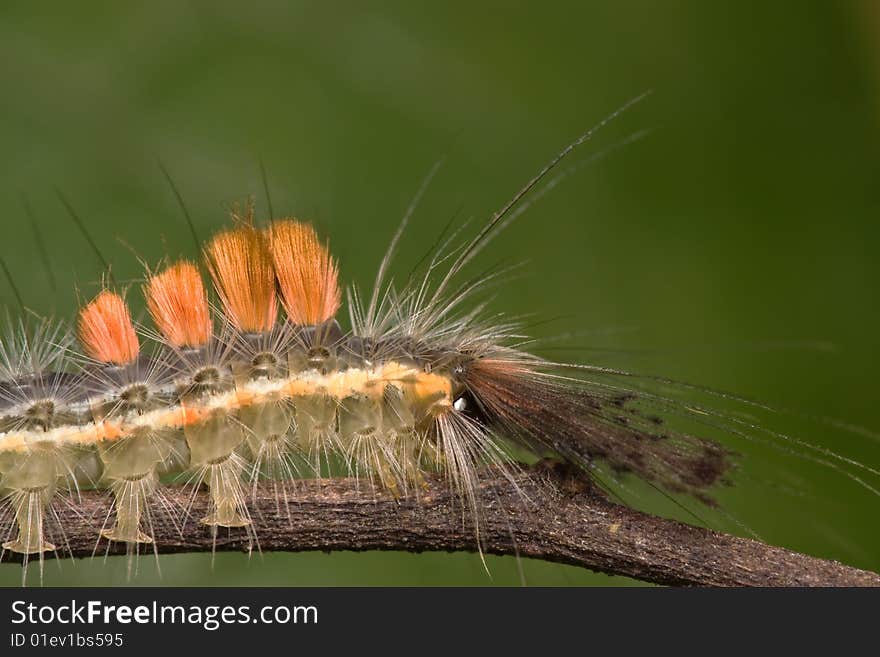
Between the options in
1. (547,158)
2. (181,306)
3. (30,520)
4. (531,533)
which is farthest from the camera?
(547,158)

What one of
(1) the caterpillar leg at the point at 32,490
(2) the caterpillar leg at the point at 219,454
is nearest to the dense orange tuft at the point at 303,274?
(2) the caterpillar leg at the point at 219,454

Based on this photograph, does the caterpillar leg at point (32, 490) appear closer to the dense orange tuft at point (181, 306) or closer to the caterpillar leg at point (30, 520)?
the caterpillar leg at point (30, 520)

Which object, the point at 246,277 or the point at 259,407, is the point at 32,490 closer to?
the point at 259,407

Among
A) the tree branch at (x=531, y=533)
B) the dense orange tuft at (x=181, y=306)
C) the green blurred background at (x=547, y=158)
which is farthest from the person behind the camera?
the green blurred background at (x=547, y=158)

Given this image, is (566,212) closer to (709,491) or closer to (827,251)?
(827,251)

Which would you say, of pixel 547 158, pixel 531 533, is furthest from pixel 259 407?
pixel 547 158

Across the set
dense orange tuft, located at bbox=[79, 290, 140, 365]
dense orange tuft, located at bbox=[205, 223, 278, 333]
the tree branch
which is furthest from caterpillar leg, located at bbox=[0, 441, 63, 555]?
dense orange tuft, located at bbox=[205, 223, 278, 333]
